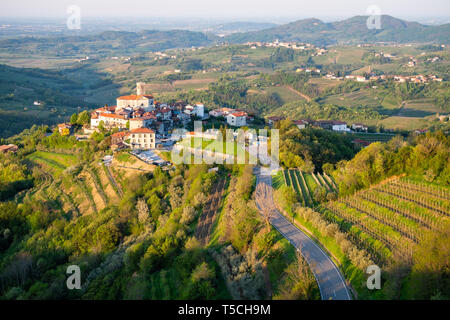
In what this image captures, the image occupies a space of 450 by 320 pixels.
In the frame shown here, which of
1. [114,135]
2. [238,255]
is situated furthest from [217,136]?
[238,255]

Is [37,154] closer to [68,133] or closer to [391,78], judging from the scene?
[68,133]

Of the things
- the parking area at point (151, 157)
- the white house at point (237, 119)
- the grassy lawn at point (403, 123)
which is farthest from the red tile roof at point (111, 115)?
the grassy lawn at point (403, 123)

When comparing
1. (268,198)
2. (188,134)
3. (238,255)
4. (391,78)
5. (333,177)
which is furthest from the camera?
(391,78)

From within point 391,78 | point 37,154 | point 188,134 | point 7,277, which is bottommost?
point 7,277

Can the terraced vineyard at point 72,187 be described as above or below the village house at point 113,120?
below

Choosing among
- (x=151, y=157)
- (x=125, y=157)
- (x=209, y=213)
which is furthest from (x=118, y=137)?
(x=209, y=213)

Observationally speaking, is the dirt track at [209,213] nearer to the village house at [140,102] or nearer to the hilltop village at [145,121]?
the hilltop village at [145,121]
